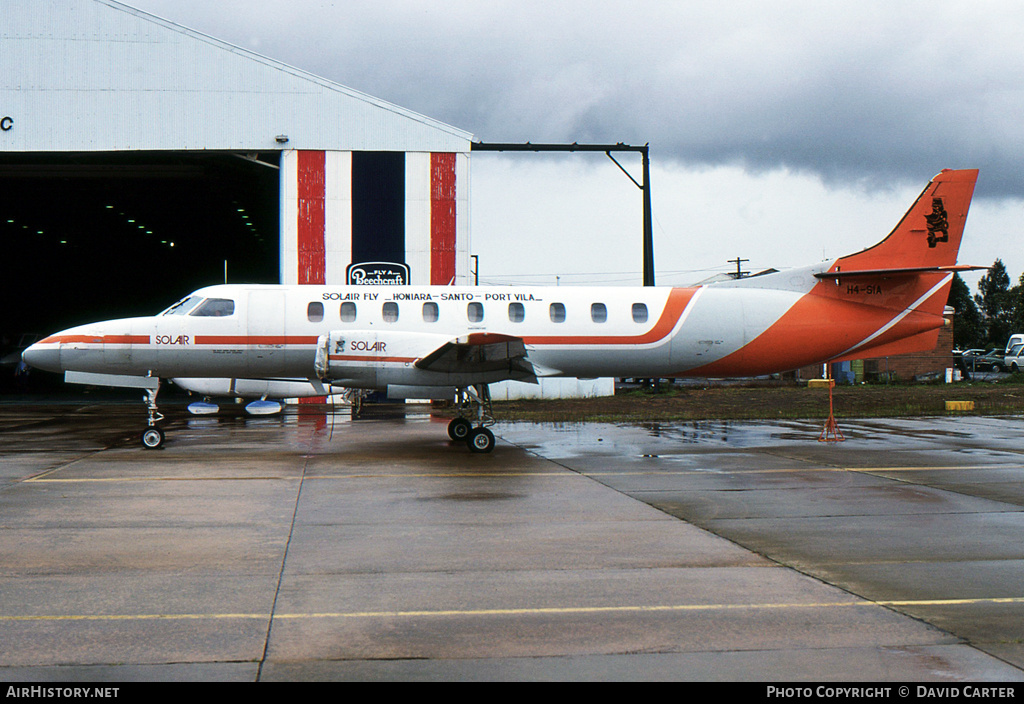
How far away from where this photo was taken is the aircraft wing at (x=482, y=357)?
14453 mm

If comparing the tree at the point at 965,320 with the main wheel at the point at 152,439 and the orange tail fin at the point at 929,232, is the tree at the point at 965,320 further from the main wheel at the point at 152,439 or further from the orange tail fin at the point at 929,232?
the main wheel at the point at 152,439

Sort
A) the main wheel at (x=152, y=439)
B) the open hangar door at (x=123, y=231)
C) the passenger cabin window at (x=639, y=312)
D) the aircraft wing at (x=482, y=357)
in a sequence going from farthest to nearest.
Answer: the open hangar door at (x=123, y=231) < the passenger cabin window at (x=639, y=312) < the main wheel at (x=152, y=439) < the aircraft wing at (x=482, y=357)

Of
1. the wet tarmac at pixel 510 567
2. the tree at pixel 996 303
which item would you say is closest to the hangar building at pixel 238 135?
the wet tarmac at pixel 510 567

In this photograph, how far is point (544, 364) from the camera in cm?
1706

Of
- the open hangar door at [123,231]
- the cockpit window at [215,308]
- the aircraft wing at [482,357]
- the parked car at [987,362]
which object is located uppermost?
the open hangar door at [123,231]

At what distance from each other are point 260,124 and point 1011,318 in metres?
116

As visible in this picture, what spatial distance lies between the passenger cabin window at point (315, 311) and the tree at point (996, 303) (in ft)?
380

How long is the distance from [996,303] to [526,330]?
134121 mm

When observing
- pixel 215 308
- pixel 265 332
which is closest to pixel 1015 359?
pixel 265 332

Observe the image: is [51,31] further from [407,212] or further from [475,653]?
[475,653]

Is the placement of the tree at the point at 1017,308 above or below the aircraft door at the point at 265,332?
above

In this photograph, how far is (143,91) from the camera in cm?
2664

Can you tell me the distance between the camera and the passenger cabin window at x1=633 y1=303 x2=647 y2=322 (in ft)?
56.1

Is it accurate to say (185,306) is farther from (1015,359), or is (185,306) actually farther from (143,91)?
(1015,359)
